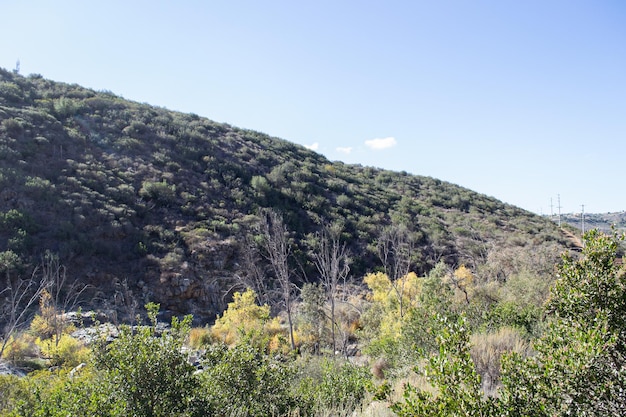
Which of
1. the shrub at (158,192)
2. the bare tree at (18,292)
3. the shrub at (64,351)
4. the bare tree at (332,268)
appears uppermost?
the shrub at (158,192)

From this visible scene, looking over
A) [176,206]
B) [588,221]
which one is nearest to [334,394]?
[176,206]

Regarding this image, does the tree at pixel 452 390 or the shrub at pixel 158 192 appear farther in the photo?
the shrub at pixel 158 192

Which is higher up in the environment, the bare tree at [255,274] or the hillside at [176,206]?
the hillside at [176,206]

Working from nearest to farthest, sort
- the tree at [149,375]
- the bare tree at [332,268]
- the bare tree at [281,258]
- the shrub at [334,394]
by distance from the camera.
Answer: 1. the tree at [149,375]
2. the shrub at [334,394]
3. the bare tree at [332,268]
4. the bare tree at [281,258]

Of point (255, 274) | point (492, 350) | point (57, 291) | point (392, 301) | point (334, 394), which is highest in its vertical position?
point (492, 350)

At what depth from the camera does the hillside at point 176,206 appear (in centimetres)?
2123

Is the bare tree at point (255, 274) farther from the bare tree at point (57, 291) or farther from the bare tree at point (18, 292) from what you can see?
the bare tree at point (18, 292)

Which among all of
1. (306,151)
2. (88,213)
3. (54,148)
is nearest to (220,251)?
(88,213)

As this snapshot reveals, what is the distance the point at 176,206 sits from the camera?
27.7 meters

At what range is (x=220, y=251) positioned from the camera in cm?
2416

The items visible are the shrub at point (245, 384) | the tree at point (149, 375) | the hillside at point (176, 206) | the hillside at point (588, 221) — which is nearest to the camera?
the tree at point (149, 375)

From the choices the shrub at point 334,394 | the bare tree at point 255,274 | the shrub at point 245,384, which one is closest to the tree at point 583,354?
the shrub at point 334,394

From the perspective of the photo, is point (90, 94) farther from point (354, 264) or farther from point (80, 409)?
point (80, 409)

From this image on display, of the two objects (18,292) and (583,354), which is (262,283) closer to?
(18,292)
